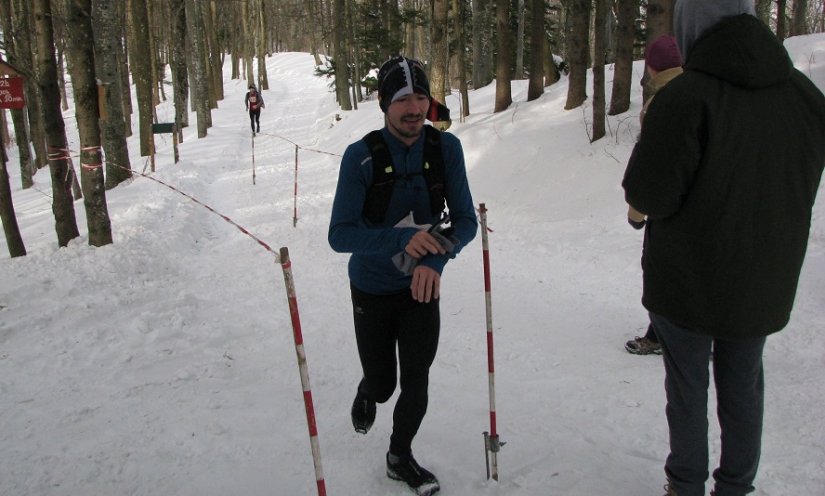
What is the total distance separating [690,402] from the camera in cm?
240

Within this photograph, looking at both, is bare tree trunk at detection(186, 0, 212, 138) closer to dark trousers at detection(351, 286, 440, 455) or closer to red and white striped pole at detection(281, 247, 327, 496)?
dark trousers at detection(351, 286, 440, 455)

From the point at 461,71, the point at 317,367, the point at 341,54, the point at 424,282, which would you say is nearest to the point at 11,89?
the point at 317,367

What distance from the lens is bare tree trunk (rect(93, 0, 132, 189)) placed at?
9.27 meters

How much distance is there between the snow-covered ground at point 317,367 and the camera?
10.6 feet

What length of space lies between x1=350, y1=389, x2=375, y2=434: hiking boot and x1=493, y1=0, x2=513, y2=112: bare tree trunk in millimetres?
13059

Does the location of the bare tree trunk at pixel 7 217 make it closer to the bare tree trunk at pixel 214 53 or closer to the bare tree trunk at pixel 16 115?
the bare tree trunk at pixel 16 115

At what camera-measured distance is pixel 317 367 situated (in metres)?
4.65

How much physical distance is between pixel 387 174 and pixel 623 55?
1010 centimetres

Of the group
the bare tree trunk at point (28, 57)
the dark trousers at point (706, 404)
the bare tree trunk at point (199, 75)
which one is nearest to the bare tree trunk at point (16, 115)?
the bare tree trunk at point (28, 57)

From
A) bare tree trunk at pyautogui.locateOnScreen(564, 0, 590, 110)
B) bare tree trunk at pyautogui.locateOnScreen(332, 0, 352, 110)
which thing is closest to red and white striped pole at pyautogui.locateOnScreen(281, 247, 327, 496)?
bare tree trunk at pyautogui.locateOnScreen(564, 0, 590, 110)

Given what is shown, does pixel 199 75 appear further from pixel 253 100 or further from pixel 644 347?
pixel 644 347

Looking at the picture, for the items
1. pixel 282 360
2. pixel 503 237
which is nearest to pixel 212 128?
pixel 503 237

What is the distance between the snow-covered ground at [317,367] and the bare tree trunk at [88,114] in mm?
378

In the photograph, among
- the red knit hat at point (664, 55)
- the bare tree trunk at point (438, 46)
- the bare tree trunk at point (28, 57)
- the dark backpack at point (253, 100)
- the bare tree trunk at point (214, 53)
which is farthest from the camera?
the bare tree trunk at point (214, 53)
